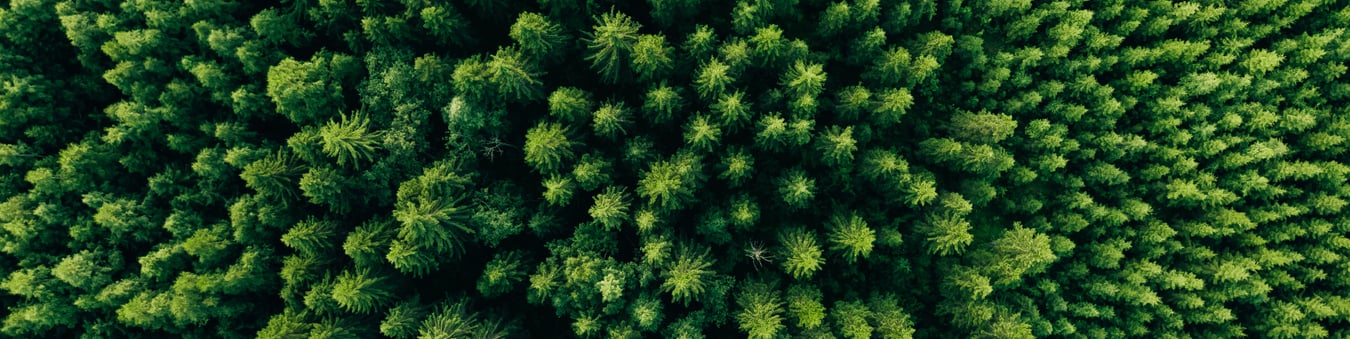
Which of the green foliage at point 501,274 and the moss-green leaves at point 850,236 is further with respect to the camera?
the green foliage at point 501,274

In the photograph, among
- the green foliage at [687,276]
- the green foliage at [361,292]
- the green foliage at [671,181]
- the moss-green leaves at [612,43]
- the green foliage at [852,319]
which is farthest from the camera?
the green foliage at [852,319]

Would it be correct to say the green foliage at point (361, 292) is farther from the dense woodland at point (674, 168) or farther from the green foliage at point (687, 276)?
the green foliage at point (687, 276)

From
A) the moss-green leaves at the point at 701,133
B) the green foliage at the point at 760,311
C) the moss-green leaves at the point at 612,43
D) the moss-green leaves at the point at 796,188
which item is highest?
the moss-green leaves at the point at 612,43

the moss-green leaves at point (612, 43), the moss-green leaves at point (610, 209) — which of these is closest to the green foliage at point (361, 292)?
the moss-green leaves at point (610, 209)

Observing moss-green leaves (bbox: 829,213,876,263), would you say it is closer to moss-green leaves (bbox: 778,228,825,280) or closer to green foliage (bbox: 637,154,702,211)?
moss-green leaves (bbox: 778,228,825,280)

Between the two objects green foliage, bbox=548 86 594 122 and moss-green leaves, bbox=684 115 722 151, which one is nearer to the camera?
green foliage, bbox=548 86 594 122

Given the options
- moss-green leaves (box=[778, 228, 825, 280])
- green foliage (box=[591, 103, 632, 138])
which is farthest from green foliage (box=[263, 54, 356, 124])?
moss-green leaves (box=[778, 228, 825, 280])

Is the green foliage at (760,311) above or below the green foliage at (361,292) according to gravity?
below

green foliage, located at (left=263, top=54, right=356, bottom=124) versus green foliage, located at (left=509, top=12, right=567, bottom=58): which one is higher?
green foliage, located at (left=509, top=12, right=567, bottom=58)
